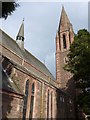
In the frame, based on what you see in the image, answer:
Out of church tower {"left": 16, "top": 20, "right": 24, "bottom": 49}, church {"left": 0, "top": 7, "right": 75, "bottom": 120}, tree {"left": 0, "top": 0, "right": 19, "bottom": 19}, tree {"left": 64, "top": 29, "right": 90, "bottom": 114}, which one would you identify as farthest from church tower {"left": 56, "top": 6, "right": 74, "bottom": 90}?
→ tree {"left": 0, "top": 0, "right": 19, "bottom": 19}

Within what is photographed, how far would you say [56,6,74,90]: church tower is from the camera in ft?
116

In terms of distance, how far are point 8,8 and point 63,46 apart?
3308cm

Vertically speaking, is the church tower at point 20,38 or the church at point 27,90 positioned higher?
the church tower at point 20,38

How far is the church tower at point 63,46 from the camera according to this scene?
3536 centimetres

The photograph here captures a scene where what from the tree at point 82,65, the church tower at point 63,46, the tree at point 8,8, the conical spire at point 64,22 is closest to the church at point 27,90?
the church tower at point 63,46

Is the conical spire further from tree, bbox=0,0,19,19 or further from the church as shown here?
tree, bbox=0,0,19,19

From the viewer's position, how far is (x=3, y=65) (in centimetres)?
1661

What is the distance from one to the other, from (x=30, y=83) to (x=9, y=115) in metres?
6.54

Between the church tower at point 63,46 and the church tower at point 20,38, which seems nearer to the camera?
the church tower at point 20,38

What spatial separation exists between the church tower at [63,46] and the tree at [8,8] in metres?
28.0

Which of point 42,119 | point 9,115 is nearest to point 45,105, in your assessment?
point 42,119

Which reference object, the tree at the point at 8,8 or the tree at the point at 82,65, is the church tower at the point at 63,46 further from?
the tree at the point at 8,8

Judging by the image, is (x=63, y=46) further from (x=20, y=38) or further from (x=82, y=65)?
(x=82, y=65)

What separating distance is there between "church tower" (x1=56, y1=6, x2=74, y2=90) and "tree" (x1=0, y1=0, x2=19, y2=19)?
2804 cm
